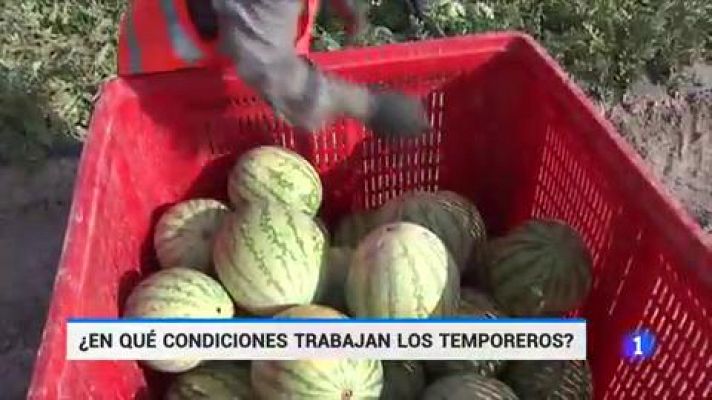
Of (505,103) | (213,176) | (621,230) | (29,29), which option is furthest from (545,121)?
(29,29)

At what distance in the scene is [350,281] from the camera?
2.20 m

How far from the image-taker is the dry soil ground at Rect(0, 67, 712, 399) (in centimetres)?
309

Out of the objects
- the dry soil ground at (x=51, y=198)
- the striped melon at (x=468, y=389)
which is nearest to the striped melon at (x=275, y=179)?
the striped melon at (x=468, y=389)

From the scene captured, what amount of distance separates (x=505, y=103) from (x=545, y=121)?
0.42 feet

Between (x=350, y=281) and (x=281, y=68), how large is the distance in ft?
1.45

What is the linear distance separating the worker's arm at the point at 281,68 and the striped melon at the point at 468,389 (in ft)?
1.94

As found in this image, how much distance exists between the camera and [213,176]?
2555 millimetres

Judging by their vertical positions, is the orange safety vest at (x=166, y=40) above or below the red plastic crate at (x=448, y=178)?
above

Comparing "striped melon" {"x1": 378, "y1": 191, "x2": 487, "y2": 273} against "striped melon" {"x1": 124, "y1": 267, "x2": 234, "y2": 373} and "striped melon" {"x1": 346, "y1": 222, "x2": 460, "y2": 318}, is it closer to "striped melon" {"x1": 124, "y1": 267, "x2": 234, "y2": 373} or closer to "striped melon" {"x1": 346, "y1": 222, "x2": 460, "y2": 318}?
"striped melon" {"x1": 346, "y1": 222, "x2": 460, "y2": 318}

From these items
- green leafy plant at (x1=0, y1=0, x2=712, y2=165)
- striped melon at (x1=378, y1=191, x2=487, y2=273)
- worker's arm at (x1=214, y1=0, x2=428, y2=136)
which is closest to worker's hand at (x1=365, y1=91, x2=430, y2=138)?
worker's arm at (x1=214, y1=0, x2=428, y2=136)

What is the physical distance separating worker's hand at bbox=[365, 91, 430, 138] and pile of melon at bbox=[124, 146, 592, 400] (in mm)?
149

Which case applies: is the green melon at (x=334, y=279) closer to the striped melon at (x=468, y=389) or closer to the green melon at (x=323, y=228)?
the green melon at (x=323, y=228)

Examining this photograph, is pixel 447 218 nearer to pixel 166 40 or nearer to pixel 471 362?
pixel 471 362

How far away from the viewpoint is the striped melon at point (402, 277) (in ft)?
6.94
